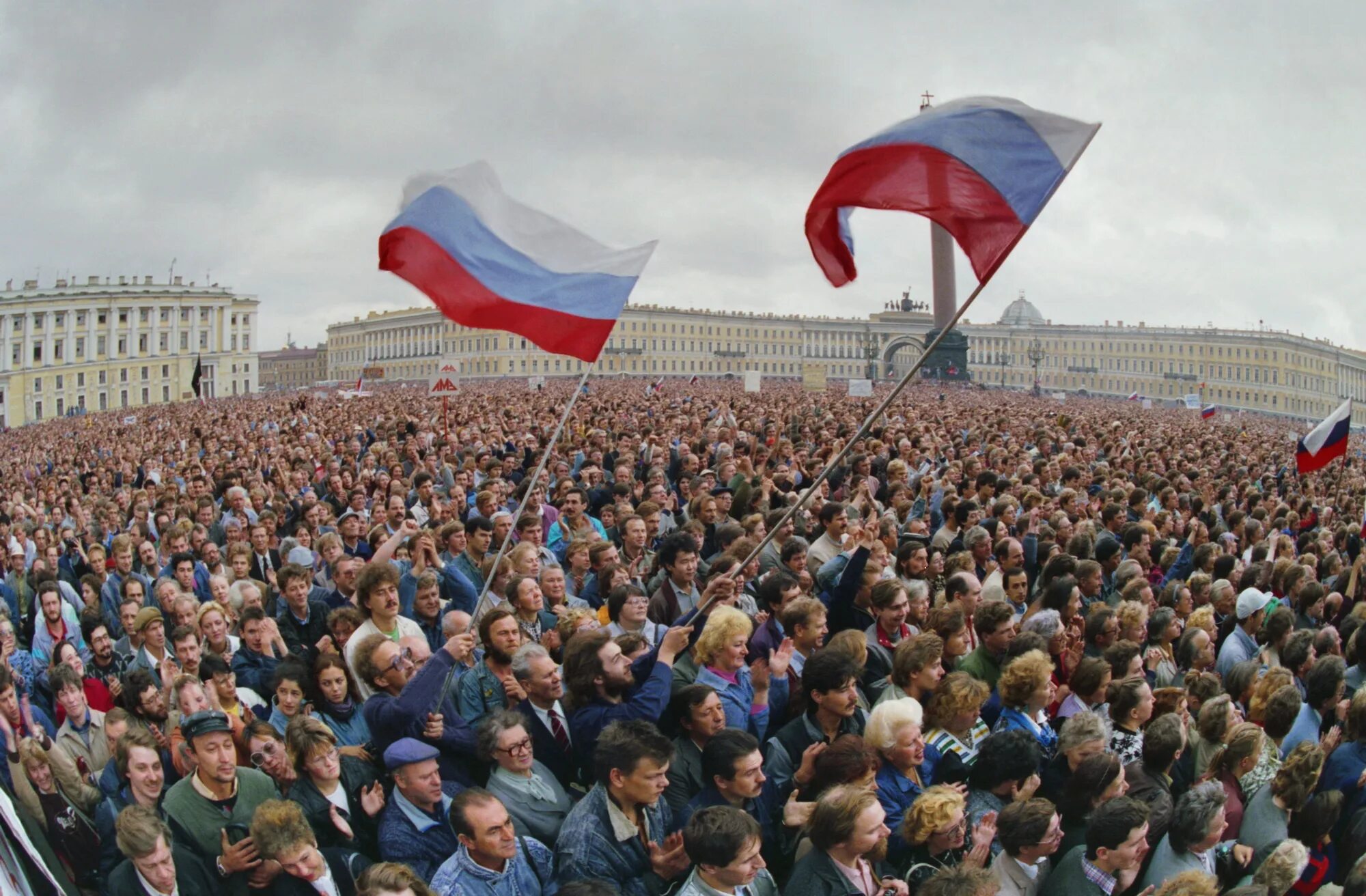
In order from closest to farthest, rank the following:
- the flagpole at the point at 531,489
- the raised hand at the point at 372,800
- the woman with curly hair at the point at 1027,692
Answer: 1. the raised hand at the point at 372,800
2. the flagpole at the point at 531,489
3. the woman with curly hair at the point at 1027,692

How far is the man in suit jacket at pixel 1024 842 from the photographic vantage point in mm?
3502

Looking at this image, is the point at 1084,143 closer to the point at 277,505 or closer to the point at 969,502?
the point at 969,502

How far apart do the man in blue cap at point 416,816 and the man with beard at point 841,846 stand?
3.53 ft

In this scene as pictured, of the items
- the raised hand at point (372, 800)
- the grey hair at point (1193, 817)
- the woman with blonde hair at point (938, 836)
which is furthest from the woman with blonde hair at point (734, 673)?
the grey hair at point (1193, 817)

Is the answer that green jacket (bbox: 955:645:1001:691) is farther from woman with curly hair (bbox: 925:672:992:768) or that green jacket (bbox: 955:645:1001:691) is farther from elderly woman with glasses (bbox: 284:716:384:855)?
elderly woman with glasses (bbox: 284:716:384:855)

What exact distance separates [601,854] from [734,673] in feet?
3.77

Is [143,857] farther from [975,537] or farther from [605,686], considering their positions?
[975,537]

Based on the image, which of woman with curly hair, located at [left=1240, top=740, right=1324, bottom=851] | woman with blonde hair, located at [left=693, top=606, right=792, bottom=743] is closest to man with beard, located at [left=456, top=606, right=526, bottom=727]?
woman with blonde hair, located at [left=693, top=606, right=792, bottom=743]

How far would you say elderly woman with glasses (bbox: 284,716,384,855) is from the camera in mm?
3689

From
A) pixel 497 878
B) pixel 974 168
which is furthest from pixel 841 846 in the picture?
pixel 974 168

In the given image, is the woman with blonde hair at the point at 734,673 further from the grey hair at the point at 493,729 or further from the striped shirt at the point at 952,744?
the grey hair at the point at 493,729

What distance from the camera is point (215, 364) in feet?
318

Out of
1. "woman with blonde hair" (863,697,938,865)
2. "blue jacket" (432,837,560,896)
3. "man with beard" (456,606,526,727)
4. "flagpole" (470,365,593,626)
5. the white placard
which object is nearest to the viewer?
"blue jacket" (432,837,560,896)

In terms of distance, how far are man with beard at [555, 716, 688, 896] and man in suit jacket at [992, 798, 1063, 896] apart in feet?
3.16
